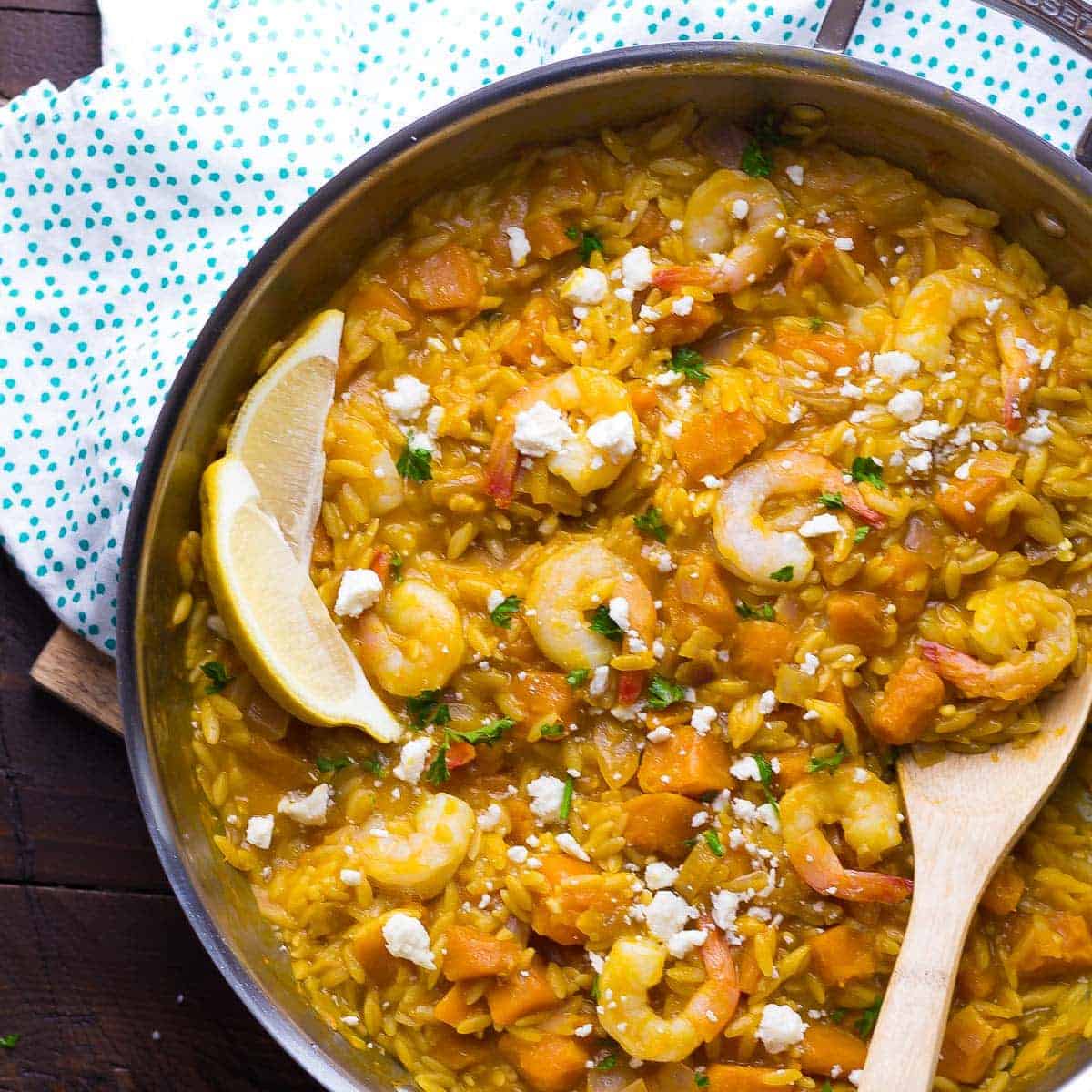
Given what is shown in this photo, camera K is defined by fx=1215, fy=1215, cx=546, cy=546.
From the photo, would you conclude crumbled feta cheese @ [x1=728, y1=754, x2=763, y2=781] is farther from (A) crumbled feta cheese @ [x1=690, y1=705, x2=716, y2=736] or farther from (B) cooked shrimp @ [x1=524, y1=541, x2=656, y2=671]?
(B) cooked shrimp @ [x1=524, y1=541, x2=656, y2=671]

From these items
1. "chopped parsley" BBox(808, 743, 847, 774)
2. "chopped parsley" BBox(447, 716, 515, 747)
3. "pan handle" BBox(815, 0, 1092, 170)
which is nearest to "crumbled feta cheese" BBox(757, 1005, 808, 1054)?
"chopped parsley" BBox(808, 743, 847, 774)

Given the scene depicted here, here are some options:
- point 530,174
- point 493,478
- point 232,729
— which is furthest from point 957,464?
point 232,729

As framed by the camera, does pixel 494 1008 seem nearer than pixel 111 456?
Yes

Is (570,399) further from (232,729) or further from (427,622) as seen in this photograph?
(232,729)

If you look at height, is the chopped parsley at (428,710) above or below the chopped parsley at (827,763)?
below

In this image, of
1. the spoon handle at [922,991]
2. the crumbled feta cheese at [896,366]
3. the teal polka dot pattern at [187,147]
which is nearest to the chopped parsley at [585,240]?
the teal polka dot pattern at [187,147]

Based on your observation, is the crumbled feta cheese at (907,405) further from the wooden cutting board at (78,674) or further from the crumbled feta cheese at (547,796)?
the wooden cutting board at (78,674)
